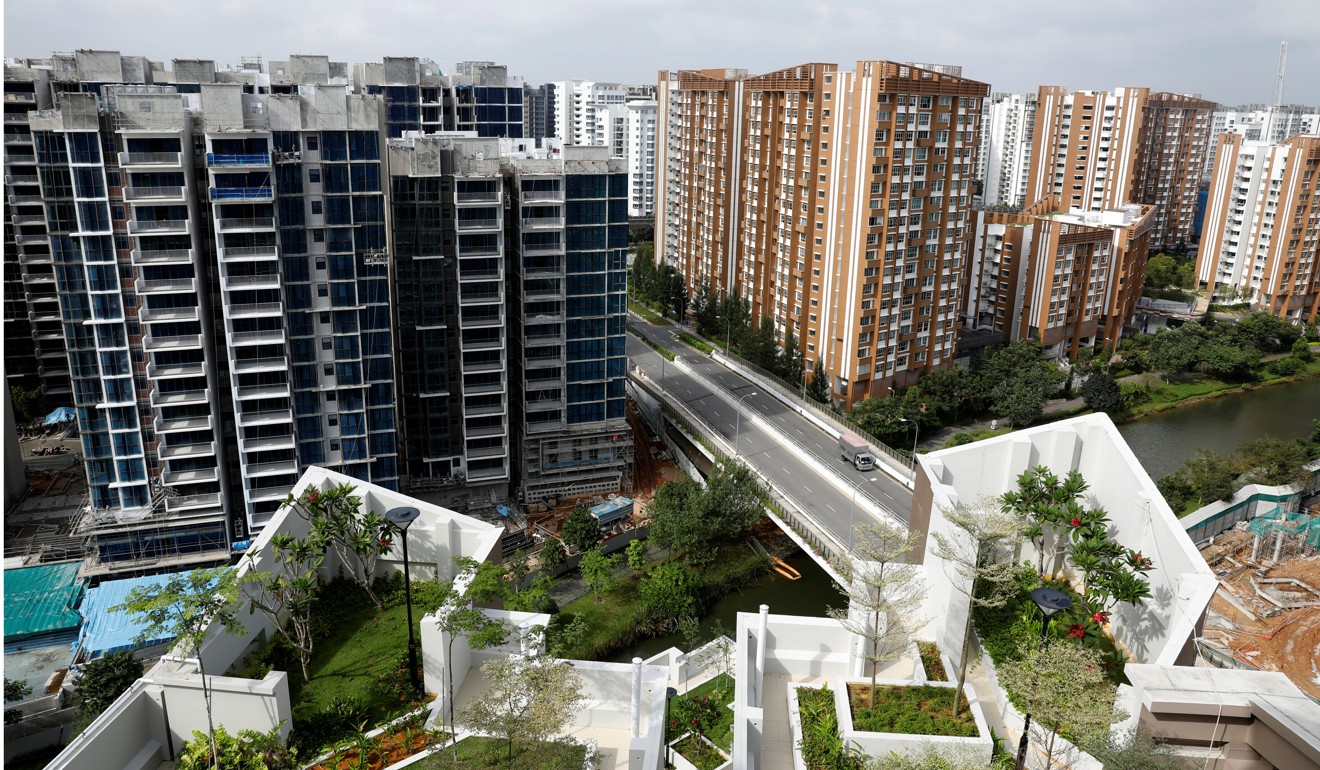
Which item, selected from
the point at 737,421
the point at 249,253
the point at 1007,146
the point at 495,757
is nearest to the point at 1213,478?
the point at 737,421

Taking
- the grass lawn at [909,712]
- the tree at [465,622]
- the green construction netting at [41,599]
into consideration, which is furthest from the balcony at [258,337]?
the grass lawn at [909,712]

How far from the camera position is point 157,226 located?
1297 inches

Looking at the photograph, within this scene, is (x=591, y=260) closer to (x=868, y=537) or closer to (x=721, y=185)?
(x=868, y=537)

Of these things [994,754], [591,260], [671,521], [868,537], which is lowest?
[671,521]

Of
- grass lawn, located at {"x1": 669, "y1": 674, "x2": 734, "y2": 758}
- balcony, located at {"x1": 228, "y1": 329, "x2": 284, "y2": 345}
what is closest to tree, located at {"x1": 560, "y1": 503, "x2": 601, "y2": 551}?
grass lawn, located at {"x1": 669, "y1": 674, "x2": 734, "y2": 758}

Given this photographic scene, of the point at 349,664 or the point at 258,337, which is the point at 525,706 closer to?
the point at 349,664

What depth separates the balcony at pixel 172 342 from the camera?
3419 centimetres

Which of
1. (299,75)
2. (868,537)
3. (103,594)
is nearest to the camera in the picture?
(868,537)

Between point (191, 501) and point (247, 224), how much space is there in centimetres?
1168

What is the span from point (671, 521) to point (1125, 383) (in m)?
39.2

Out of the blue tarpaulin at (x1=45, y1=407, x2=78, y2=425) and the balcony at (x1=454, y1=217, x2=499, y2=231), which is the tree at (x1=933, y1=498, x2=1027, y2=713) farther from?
the blue tarpaulin at (x1=45, y1=407, x2=78, y2=425)

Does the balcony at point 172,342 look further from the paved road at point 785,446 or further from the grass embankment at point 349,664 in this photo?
the paved road at point 785,446

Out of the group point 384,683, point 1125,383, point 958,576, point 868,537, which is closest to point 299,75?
point 384,683

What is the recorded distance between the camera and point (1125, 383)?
61.6 meters
